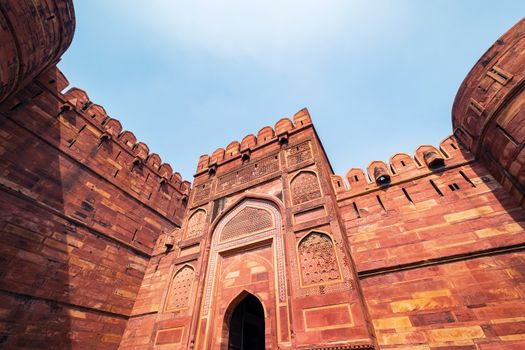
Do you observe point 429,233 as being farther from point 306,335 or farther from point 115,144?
point 115,144

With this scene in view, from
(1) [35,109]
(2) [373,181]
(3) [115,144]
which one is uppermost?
(3) [115,144]

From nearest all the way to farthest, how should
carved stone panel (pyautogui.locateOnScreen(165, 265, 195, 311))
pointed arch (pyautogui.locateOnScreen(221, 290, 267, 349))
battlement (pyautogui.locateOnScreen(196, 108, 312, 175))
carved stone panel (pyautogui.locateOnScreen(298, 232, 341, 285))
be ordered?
carved stone panel (pyautogui.locateOnScreen(298, 232, 341, 285)) < pointed arch (pyautogui.locateOnScreen(221, 290, 267, 349)) < carved stone panel (pyautogui.locateOnScreen(165, 265, 195, 311)) < battlement (pyautogui.locateOnScreen(196, 108, 312, 175))

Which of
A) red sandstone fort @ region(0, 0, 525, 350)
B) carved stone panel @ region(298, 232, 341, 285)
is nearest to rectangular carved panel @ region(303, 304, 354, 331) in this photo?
red sandstone fort @ region(0, 0, 525, 350)

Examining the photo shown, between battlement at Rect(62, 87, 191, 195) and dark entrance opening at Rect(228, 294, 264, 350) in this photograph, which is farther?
battlement at Rect(62, 87, 191, 195)

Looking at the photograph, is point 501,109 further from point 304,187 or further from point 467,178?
point 304,187

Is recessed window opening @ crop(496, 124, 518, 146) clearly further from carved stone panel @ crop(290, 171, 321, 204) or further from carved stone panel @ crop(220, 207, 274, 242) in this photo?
carved stone panel @ crop(220, 207, 274, 242)

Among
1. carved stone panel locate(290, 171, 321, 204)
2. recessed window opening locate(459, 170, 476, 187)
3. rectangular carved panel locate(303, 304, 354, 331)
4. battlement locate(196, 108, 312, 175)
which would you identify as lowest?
rectangular carved panel locate(303, 304, 354, 331)

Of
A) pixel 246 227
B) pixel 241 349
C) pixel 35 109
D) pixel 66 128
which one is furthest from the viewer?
pixel 66 128

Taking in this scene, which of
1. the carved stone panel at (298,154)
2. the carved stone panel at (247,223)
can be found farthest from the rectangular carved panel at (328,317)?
the carved stone panel at (298,154)

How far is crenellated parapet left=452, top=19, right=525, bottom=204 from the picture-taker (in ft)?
15.0

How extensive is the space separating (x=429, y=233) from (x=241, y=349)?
5360 mm

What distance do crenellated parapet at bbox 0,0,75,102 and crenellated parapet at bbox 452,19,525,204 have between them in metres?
10.4

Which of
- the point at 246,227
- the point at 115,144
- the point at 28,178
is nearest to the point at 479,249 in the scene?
the point at 246,227

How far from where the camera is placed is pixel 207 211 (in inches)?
341
